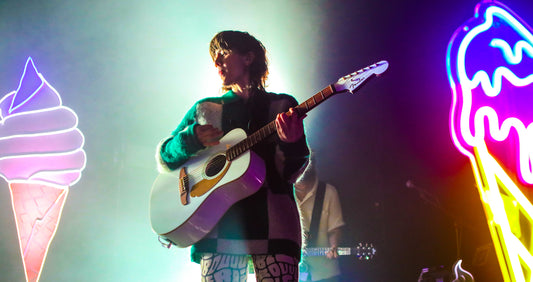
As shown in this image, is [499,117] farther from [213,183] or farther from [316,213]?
[213,183]

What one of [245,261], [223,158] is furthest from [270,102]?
[245,261]

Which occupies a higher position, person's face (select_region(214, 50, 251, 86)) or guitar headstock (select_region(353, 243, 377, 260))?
person's face (select_region(214, 50, 251, 86))

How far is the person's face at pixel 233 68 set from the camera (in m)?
1.54

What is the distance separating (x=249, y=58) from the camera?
1.57 meters

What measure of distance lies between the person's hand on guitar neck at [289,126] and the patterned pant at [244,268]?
0.35 meters

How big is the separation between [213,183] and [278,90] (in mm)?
2025

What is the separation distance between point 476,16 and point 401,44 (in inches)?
22.8

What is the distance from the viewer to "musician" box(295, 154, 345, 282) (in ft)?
9.80

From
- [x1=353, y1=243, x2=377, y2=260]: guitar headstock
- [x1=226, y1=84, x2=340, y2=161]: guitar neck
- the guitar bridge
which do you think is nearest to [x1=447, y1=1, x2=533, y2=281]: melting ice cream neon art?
[x1=353, y1=243, x2=377, y2=260]: guitar headstock

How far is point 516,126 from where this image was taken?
8.68 ft

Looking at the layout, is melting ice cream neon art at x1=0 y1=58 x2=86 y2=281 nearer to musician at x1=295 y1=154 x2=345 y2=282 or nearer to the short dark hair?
musician at x1=295 y1=154 x2=345 y2=282

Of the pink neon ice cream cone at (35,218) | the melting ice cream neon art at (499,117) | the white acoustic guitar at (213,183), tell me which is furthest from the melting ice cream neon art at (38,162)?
the melting ice cream neon art at (499,117)

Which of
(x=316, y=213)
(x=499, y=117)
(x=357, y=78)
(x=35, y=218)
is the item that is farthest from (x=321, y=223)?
(x=35, y=218)

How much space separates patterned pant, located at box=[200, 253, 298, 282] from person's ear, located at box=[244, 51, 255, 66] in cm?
73
